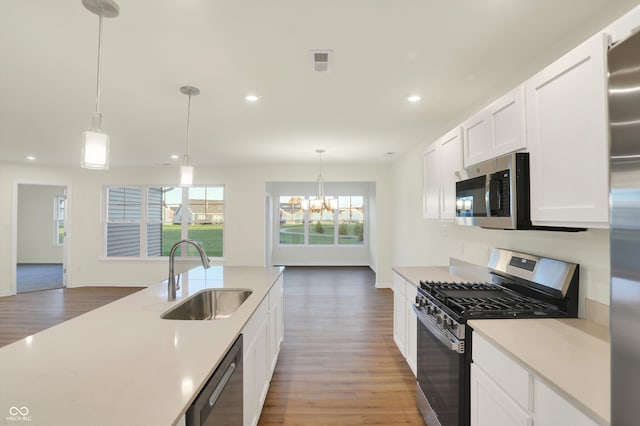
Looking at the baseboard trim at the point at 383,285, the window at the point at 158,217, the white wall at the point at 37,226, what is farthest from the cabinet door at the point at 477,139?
the white wall at the point at 37,226

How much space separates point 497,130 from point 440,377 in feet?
5.17

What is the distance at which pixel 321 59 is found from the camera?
6.68ft

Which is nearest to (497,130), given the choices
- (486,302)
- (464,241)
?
(486,302)

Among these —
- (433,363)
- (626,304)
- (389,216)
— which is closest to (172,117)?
(433,363)

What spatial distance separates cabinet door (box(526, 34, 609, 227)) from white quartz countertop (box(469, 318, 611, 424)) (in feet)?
1.73

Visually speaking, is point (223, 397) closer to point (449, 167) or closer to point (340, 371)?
point (340, 371)

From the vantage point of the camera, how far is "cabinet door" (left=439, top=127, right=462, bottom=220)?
2555 millimetres

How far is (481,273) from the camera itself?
8.69 feet

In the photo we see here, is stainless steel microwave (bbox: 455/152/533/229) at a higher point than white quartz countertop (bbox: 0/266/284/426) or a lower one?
higher

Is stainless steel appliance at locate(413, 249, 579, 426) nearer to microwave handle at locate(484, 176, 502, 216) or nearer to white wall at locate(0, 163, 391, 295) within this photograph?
microwave handle at locate(484, 176, 502, 216)

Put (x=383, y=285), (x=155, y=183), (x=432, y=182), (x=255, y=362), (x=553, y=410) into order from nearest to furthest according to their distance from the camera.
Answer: (x=553, y=410)
(x=255, y=362)
(x=432, y=182)
(x=383, y=285)
(x=155, y=183)

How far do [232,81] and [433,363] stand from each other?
247cm

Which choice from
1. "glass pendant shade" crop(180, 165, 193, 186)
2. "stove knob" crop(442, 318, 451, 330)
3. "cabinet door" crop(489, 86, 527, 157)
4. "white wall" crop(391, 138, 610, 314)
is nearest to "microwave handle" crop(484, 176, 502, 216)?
"cabinet door" crop(489, 86, 527, 157)

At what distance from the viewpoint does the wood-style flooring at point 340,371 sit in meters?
2.30
